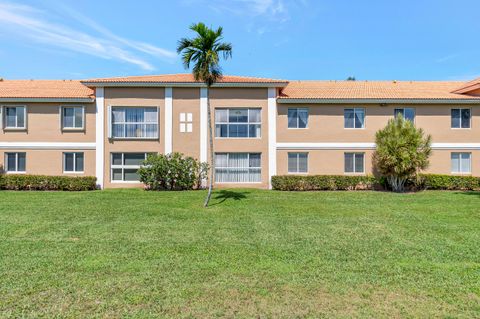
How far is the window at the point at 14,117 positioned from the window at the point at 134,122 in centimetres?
599

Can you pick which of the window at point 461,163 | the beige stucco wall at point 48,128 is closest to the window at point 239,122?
the beige stucco wall at point 48,128

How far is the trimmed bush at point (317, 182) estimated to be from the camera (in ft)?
61.7

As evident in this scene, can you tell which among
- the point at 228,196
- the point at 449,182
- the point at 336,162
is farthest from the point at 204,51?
the point at 449,182

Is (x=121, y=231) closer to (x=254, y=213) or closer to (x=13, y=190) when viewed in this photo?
(x=254, y=213)

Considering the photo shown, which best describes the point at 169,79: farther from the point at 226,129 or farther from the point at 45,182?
the point at 45,182

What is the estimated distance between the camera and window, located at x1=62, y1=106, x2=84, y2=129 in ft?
65.4

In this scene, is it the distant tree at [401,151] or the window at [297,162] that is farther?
the window at [297,162]

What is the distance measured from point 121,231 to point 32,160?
1491 centimetres

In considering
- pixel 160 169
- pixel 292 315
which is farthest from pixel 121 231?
pixel 160 169

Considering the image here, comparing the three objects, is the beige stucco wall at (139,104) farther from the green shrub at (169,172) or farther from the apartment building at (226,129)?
the green shrub at (169,172)

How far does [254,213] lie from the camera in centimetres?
1178

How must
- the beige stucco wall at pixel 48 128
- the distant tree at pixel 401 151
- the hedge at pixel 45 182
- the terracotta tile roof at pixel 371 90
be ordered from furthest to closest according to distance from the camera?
the terracotta tile roof at pixel 371 90
the beige stucco wall at pixel 48 128
the hedge at pixel 45 182
the distant tree at pixel 401 151

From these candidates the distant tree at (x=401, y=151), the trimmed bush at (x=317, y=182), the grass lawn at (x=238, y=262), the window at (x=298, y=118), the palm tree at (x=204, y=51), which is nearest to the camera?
the grass lawn at (x=238, y=262)

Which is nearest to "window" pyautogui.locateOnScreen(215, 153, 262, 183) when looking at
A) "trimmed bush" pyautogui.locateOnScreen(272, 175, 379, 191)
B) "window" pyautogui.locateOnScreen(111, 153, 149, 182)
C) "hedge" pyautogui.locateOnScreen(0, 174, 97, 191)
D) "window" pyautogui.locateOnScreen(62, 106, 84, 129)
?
"trimmed bush" pyautogui.locateOnScreen(272, 175, 379, 191)
